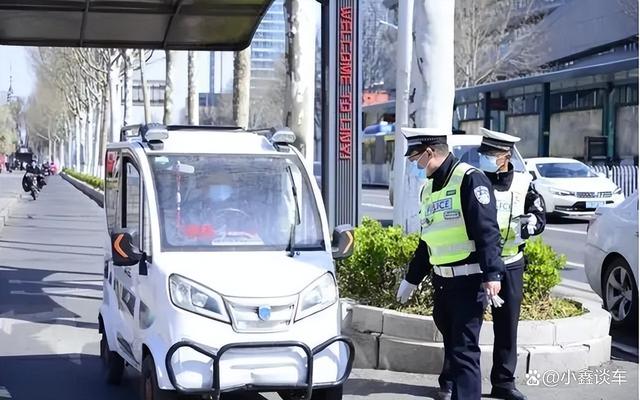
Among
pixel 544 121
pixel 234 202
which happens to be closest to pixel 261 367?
pixel 234 202

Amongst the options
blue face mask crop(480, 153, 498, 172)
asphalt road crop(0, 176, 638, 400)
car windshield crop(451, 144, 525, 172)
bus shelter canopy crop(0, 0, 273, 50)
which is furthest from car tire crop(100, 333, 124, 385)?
car windshield crop(451, 144, 525, 172)

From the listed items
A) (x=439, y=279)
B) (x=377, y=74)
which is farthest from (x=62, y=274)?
(x=377, y=74)

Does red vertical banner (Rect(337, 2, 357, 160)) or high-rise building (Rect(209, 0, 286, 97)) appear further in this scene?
high-rise building (Rect(209, 0, 286, 97))

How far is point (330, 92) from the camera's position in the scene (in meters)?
9.01

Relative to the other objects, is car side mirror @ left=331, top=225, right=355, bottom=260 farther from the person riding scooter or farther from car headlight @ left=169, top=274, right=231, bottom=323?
the person riding scooter

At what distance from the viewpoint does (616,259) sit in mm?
9055

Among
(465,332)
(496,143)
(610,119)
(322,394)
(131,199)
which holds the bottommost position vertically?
(322,394)

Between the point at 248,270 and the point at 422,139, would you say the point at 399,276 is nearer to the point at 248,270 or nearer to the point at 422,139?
the point at 422,139

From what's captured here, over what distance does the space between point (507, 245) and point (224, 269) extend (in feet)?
6.54

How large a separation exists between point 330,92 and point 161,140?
3.01 metres

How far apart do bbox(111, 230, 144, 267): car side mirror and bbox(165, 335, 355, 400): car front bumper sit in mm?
726

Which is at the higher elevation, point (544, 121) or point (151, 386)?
point (544, 121)

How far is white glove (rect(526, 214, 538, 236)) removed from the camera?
21.2 feet

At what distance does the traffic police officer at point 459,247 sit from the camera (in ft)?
18.1
